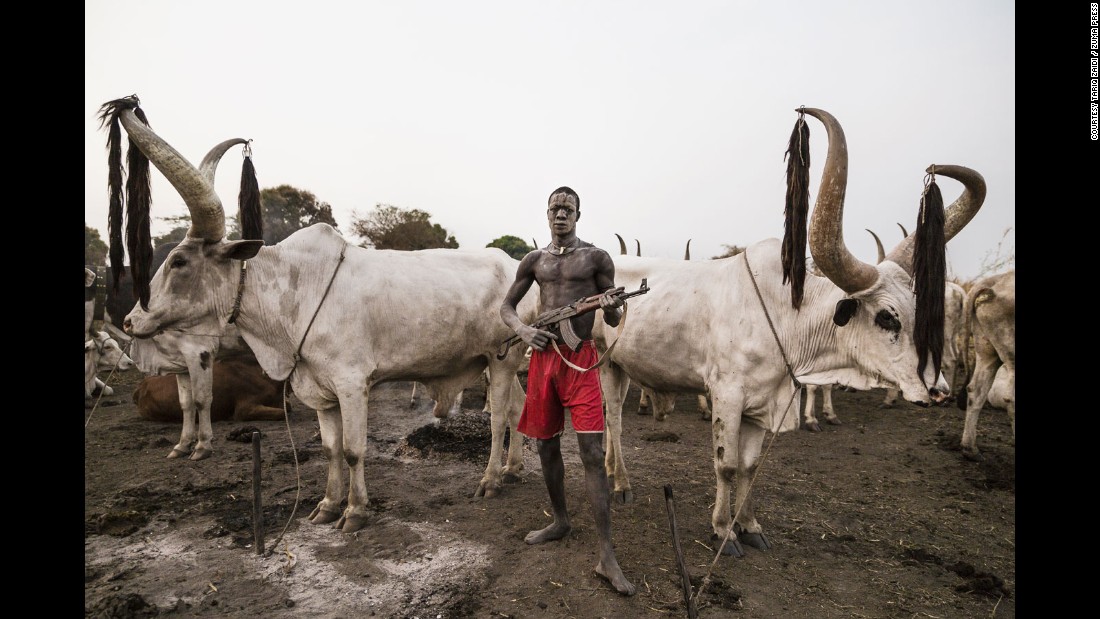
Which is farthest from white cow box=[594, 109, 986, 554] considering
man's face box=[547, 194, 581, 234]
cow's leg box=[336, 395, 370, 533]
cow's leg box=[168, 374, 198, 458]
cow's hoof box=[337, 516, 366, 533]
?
cow's leg box=[168, 374, 198, 458]

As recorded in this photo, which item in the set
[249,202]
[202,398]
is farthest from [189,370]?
[249,202]

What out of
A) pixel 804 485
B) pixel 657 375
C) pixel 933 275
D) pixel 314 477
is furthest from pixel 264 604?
pixel 804 485

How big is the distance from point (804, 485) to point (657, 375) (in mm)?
2416

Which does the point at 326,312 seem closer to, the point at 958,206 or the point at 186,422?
the point at 186,422

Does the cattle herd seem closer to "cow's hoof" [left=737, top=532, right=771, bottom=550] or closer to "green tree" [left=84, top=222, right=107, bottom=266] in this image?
"cow's hoof" [left=737, top=532, right=771, bottom=550]

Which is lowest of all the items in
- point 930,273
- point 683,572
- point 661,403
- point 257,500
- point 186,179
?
point 683,572

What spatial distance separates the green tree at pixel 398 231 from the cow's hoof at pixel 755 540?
52.3 ft

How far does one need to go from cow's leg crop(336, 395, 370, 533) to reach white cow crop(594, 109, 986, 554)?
2404 mm

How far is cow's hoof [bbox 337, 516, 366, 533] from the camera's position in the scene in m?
4.36

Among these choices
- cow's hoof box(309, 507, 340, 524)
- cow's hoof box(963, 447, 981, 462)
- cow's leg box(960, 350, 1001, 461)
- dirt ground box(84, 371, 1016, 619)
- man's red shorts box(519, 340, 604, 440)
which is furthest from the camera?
cow's leg box(960, 350, 1001, 461)

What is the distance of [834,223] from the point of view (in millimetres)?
3396

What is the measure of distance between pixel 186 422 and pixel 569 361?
5.66m

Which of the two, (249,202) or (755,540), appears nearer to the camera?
(755,540)

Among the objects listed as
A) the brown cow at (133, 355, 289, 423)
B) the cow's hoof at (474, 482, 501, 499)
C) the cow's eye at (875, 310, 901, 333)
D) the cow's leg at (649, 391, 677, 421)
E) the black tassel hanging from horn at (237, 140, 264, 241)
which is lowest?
the cow's hoof at (474, 482, 501, 499)
